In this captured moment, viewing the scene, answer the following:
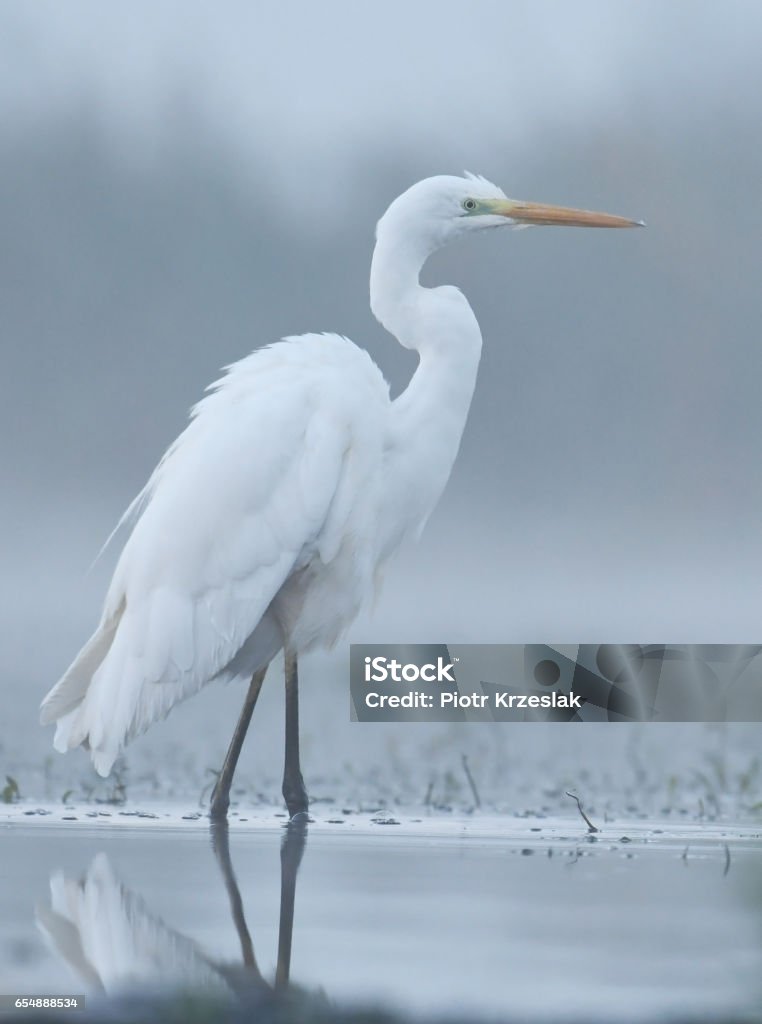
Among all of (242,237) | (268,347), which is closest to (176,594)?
(268,347)

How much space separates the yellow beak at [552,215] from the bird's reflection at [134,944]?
2132 mm

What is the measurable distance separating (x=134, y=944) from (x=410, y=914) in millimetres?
470

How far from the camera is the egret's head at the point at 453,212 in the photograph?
421 centimetres

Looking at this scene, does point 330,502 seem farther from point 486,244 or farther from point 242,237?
point 242,237

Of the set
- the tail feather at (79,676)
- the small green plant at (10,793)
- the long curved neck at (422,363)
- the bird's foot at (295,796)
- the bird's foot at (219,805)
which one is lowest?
the small green plant at (10,793)

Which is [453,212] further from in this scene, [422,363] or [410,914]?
[410,914]

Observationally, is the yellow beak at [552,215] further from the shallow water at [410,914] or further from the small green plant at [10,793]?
the small green plant at [10,793]

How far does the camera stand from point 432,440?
4137 mm

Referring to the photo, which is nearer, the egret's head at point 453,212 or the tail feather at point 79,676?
the tail feather at point 79,676
